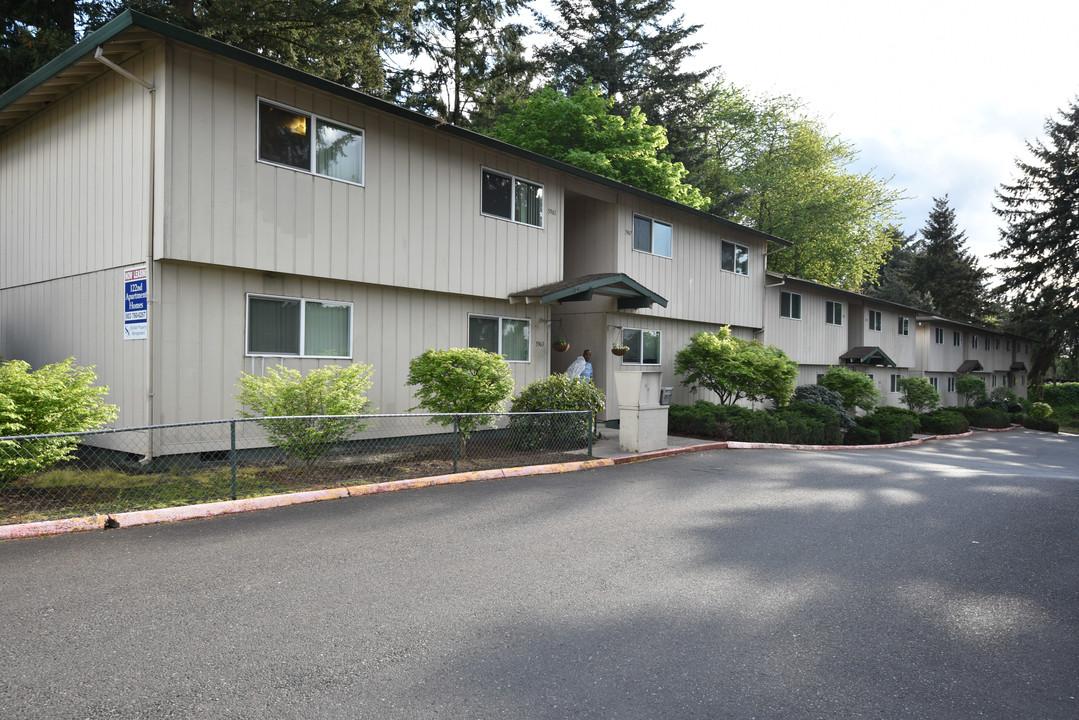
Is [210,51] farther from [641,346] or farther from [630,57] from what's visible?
[630,57]

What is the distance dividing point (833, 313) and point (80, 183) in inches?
1057

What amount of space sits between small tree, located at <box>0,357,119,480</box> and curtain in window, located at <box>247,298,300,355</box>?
2.38 metres

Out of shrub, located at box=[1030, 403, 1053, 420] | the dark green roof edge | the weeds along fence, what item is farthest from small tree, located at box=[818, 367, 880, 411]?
shrub, located at box=[1030, 403, 1053, 420]

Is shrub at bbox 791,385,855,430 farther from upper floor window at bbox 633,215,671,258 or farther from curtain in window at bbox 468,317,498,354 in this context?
curtain in window at bbox 468,317,498,354

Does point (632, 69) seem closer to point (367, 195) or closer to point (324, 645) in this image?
point (367, 195)

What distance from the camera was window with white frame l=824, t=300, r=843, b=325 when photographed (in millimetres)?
28391

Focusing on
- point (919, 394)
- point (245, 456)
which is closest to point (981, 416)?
point (919, 394)

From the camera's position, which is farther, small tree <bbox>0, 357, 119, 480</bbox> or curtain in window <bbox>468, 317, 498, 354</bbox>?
curtain in window <bbox>468, 317, 498, 354</bbox>

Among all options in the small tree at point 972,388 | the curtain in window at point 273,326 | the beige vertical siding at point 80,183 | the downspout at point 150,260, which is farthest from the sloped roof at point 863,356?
the beige vertical siding at point 80,183

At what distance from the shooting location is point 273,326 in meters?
10.6

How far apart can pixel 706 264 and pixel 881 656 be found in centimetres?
1747

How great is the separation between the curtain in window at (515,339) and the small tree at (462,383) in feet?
11.2

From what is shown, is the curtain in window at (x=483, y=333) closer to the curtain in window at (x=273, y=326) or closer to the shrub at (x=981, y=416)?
the curtain in window at (x=273, y=326)

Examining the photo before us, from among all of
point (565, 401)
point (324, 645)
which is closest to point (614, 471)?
point (565, 401)
